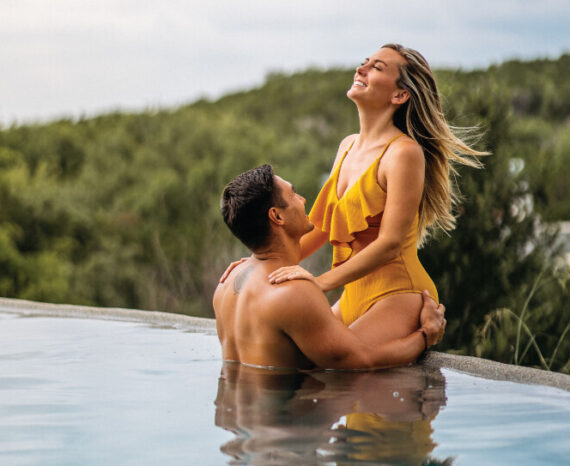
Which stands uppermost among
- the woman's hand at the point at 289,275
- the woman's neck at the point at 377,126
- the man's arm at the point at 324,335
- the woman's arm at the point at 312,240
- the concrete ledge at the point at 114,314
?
the woman's neck at the point at 377,126

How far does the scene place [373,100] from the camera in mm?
3230

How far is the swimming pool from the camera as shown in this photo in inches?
87.7

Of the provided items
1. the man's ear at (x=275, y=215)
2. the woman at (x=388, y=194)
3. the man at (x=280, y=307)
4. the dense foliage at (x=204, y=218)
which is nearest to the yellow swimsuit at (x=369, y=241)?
the woman at (x=388, y=194)

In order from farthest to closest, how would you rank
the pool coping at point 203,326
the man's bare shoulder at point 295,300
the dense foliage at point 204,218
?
1. the dense foliage at point 204,218
2. the pool coping at point 203,326
3. the man's bare shoulder at point 295,300

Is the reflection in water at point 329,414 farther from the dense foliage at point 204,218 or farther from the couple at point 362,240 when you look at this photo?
the dense foliage at point 204,218

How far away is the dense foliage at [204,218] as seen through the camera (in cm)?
552

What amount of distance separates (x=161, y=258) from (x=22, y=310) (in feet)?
22.4

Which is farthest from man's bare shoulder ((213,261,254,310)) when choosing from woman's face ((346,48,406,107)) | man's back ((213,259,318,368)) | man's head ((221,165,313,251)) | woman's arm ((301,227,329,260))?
A: woman's face ((346,48,406,107))

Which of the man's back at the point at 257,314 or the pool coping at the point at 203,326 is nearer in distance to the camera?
the man's back at the point at 257,314

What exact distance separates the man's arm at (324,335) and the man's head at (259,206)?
25 centimetres

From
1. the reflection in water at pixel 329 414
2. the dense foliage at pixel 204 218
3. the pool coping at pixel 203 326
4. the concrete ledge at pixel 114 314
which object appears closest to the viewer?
the reflection in water at pixel 329 414

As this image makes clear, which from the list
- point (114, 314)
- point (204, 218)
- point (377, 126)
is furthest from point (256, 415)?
point (204, 218)

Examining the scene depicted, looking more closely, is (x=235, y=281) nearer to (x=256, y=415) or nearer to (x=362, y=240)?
(x=362, y=240)

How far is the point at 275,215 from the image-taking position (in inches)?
120
